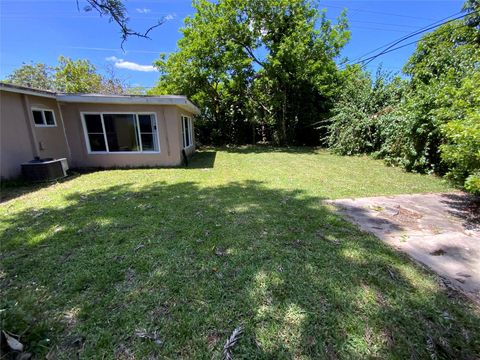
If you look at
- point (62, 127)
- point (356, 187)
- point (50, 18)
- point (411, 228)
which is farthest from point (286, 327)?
point (62, 127)

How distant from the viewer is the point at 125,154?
8.38 meters

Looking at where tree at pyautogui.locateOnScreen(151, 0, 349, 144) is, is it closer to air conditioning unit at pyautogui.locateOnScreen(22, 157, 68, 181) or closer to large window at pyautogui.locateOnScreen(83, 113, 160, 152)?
large window at pyautogui.locateOnScreen(83, 113, 160, 152)

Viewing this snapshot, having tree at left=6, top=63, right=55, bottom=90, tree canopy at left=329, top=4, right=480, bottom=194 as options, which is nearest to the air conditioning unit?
tree canopy at left=329, top=4, right=480, bottom=194

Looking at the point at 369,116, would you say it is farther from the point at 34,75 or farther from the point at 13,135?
the point at 34,75

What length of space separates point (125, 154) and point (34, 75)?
25.4m

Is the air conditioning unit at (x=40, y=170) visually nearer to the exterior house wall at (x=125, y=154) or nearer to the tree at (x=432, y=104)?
the exterior house wall at (x=125, y=154)

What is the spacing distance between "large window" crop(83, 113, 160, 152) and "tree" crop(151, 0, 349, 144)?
638 centimetres

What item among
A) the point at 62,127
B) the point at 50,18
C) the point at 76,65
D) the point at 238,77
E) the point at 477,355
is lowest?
the point at 477,355

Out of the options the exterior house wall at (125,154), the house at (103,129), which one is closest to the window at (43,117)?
the house at (103,129)

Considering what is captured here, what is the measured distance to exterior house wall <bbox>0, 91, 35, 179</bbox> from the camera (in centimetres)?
598

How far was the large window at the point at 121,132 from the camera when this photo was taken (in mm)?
8109

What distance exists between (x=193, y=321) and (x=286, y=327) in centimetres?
74

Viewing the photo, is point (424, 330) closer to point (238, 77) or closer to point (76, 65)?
point (238, 77)

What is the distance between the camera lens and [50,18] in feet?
9.61
